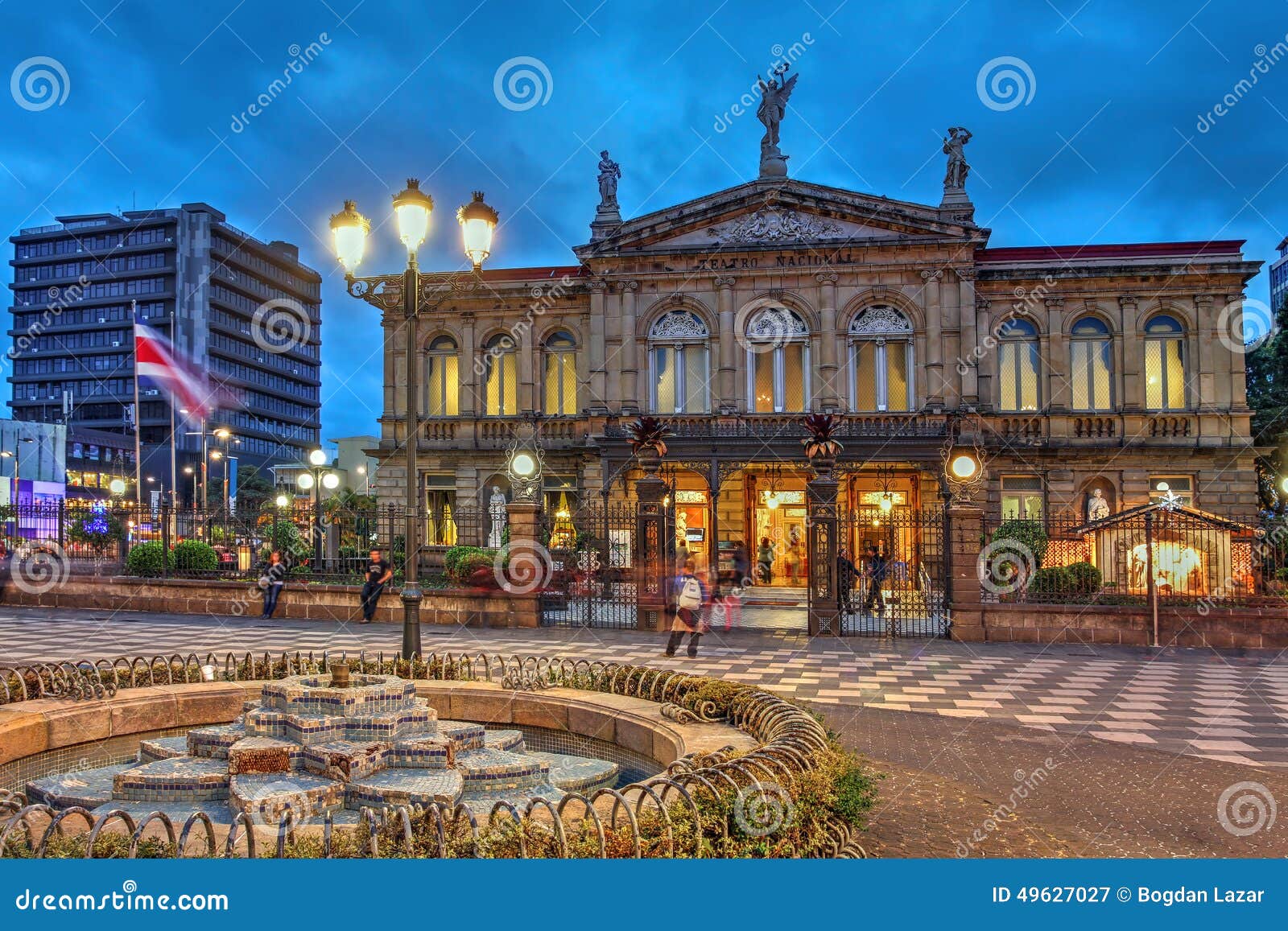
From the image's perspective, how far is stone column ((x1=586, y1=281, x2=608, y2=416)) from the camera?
1289 inches

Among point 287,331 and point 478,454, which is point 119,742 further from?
point 287,331

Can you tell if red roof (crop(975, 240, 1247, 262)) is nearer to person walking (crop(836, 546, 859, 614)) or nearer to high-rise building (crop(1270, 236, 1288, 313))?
person walking (crop(836, 546, 859, 614))

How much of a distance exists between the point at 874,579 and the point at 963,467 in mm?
7580

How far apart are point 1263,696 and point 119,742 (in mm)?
13693

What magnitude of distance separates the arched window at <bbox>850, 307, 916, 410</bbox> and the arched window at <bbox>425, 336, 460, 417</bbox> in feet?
49.5

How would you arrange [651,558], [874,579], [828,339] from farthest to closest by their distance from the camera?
[828,339] < [874,579] < [651,558]

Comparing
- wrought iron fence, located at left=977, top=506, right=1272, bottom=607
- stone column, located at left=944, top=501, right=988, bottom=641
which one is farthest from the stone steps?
wrought iron fence, located at left=977, top=506, right=1272, bottom=607

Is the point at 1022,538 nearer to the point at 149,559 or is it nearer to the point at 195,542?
the point at 195,542

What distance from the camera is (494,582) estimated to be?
66.7 feet

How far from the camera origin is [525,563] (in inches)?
767

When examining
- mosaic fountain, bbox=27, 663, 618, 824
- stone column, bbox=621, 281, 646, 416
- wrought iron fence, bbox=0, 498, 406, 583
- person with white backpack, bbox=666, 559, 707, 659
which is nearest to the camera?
mosaic fountain, bbox=27, 663, 618, 824

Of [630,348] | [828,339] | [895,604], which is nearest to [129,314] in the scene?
[630,348]

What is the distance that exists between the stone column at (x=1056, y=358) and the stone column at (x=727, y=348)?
1093 cm

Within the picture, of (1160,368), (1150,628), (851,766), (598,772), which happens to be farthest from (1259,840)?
(1160,368)
